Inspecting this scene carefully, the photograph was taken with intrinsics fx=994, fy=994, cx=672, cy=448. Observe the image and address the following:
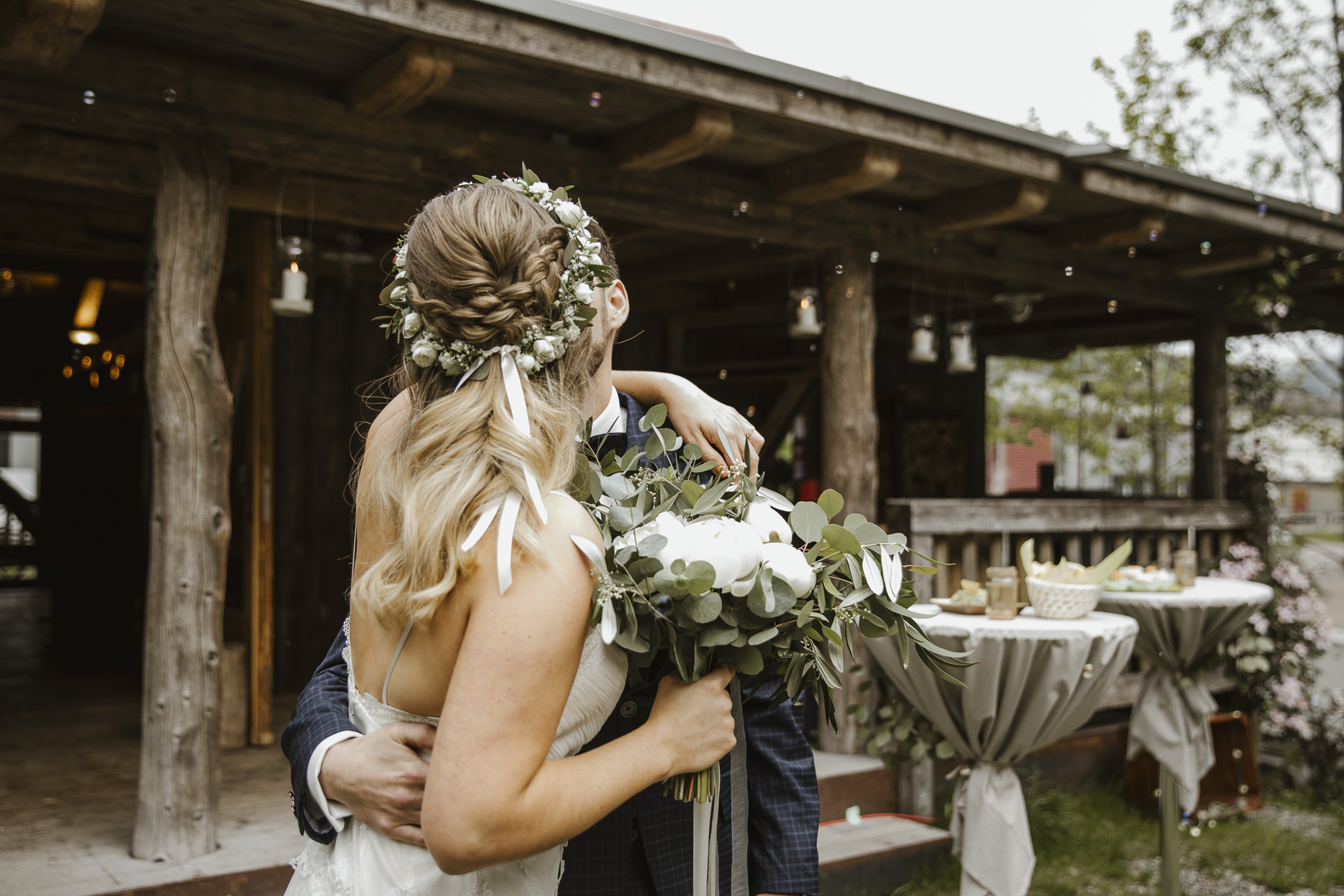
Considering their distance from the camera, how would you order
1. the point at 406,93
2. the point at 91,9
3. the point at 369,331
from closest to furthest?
1. the point at 91,9
2. the point at 406,93
3. the point at 369,331

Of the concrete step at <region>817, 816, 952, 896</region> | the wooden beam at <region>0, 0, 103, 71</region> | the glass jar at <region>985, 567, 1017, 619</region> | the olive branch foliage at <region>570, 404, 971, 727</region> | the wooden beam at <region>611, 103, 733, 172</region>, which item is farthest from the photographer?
the concrete step at <region>817, 816, 952, 896</region>

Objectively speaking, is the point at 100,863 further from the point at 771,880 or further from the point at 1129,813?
the point at 1129,813

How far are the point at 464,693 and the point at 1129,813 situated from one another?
484 cm

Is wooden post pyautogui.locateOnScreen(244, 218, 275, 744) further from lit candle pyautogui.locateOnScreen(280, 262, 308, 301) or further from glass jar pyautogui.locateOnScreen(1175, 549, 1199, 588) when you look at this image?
glass jar pyautogui.locateOnScreen(1175, 549, 1199, 588)

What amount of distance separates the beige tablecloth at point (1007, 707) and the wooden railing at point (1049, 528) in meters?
0.81

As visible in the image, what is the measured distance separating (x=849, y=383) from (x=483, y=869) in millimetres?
3906

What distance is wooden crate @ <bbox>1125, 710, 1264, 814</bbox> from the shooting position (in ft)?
16.0

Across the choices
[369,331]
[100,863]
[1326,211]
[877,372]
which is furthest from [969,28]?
[100,863]

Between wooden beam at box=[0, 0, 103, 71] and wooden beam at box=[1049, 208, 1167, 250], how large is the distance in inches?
175

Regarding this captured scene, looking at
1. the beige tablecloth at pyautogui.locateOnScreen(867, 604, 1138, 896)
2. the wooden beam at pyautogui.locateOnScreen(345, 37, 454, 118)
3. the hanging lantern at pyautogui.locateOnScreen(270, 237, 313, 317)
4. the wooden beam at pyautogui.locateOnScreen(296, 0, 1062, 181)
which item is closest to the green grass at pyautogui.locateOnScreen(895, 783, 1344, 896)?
the beige tablecloth at pyautogui.locateOnScreen(867, 604, 1138, 896)

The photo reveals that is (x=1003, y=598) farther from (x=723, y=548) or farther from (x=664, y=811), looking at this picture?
(x=723, y=548)

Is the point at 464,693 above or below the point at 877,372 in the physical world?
below

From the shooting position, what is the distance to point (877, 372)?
9.38 meters

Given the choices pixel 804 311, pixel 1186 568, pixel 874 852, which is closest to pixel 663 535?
pixel 874 852
